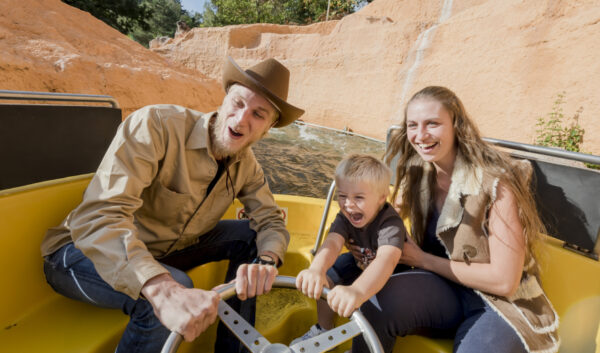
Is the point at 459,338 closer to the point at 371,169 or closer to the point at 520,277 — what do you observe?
the point at 520,277

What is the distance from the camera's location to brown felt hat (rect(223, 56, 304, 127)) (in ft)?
4.67

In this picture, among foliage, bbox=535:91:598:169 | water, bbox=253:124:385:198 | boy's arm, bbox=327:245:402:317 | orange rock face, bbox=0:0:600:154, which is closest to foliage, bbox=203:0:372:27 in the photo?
orange rock face, bbox=0:0:600:154

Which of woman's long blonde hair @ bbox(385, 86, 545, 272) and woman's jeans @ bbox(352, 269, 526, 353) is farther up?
woman's long blonde hair @ bbox(385, 86, 545, 272)

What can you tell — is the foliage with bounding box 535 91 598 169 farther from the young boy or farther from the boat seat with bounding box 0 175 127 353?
the boat seat with bounding box 0 175 127 353

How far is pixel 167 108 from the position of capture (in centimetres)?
139

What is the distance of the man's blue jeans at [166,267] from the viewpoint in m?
1.04

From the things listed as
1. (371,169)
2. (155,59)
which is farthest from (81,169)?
(155,59)

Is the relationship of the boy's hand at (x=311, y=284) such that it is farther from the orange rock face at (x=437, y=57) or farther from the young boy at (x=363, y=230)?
the orange rock face at (x=437, y=57)

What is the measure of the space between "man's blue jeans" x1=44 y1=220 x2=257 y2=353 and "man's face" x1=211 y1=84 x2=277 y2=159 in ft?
1.49

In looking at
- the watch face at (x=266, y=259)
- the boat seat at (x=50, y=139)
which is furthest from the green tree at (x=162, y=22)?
the watch face at (x=266, y=259)

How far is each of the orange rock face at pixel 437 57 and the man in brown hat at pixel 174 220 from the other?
9214 mm

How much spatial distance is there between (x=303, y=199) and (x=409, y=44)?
1293cm

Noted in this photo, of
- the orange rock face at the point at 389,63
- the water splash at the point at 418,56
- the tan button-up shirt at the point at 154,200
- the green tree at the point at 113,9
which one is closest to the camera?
the tan button-up shirt at the point at 154,200

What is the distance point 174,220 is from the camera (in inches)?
56.9
